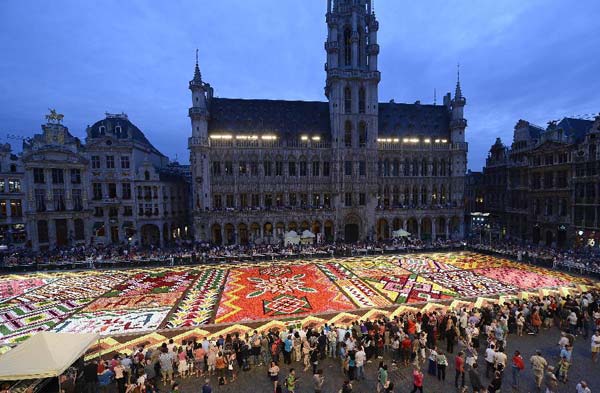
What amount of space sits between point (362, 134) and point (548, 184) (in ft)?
91.4

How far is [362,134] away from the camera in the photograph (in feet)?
163

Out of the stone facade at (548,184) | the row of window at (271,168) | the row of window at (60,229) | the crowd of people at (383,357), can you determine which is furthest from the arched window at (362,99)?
the row of window at (60,229)

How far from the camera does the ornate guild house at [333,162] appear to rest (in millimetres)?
45562

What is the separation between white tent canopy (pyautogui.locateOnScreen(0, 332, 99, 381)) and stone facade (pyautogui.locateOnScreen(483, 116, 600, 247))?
51.3 metres

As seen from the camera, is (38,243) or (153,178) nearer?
(38,243)

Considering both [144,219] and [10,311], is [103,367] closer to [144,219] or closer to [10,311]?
[10,311]

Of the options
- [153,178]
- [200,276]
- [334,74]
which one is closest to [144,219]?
[153,178]

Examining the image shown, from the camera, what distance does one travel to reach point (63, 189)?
43.4 metres

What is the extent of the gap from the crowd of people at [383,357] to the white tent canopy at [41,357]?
3.58 ft

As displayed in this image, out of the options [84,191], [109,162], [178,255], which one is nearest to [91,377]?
[178,255]

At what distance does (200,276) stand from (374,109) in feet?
122

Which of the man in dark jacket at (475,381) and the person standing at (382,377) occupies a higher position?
the man in dark jacket at (475,381)

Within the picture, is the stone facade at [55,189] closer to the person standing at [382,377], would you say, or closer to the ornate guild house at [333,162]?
the ornate guild house at [333,162]

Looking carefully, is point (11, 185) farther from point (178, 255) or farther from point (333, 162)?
Answer: point (333, 162)
